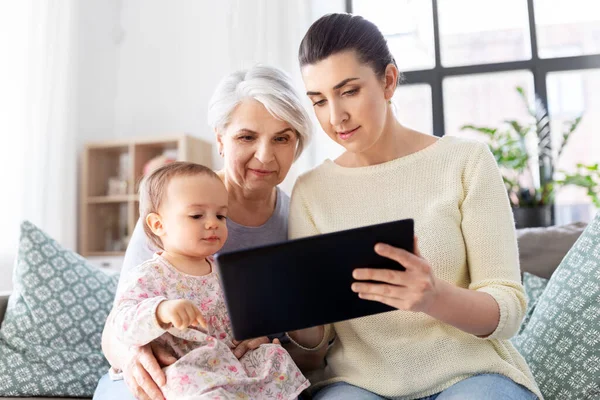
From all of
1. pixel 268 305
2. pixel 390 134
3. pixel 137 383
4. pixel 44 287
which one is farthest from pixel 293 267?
pixel 44 287

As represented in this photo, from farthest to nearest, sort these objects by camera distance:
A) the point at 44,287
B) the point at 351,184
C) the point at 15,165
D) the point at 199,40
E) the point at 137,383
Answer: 1. the point at 199,40
2. the point at 15,165
3. the point at 44,287
4. the point at 351,184
5. the point at 137,383

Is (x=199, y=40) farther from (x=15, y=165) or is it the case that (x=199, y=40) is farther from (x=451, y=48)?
(x=451, y=48)

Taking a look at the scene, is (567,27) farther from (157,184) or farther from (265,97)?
(157,184)

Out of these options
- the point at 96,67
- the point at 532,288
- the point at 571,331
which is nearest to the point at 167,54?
the point at 96,67

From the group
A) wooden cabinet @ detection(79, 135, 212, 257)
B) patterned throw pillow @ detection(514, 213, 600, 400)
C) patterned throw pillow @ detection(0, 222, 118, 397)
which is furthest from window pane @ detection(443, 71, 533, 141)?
patterned throw pillow @ detection(0, 222, 118, 397)

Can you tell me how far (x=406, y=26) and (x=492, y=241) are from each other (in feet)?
10.6

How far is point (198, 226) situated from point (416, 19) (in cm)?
339

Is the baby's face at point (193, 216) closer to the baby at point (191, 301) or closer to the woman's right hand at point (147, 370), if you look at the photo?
the baby at point (191, 301)

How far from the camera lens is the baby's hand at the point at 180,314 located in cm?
105

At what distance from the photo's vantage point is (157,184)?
1.32 m

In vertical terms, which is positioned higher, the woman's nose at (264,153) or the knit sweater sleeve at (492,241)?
the woman's nose at (264,153)

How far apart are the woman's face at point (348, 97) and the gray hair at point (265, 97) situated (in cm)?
9

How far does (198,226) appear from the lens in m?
1.27

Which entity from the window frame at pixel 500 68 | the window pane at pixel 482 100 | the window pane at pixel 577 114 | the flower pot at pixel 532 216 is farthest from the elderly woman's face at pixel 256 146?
the window pane at pixel 577 114
